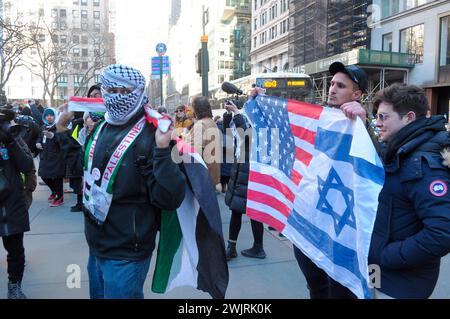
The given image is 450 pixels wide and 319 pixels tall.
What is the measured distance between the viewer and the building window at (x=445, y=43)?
27.7 m

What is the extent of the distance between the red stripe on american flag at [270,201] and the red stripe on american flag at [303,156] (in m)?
0.38

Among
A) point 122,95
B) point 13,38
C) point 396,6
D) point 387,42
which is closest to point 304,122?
point 122,95

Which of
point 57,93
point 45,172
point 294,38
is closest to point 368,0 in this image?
point 294,38

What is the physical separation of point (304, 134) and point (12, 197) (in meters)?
2.60

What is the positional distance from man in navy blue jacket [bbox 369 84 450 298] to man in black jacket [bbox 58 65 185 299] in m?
1.14

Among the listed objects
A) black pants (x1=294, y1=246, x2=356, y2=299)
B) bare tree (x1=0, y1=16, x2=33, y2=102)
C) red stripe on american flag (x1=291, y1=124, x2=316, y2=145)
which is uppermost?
bare tree (x1=0, y1=16, x2=33, y2=102)

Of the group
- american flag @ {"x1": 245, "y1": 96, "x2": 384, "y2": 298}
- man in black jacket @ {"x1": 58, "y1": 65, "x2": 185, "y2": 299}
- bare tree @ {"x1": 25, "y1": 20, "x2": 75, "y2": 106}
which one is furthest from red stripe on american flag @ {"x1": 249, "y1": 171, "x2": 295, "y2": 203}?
bare tree @ {"x1": 25, "y1": 20, "x2": 75, "y2": 106}

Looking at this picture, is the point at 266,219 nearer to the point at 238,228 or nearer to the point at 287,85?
the point at 238,228

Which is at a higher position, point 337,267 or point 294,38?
point 294,38

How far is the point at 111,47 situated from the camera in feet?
139

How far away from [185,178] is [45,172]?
5.87 meters

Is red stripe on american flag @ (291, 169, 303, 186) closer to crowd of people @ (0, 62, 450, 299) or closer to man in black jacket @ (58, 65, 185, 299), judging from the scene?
crowd of people @ (0, 62, 450, 299)

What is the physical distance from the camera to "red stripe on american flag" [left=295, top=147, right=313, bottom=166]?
8.88ft
